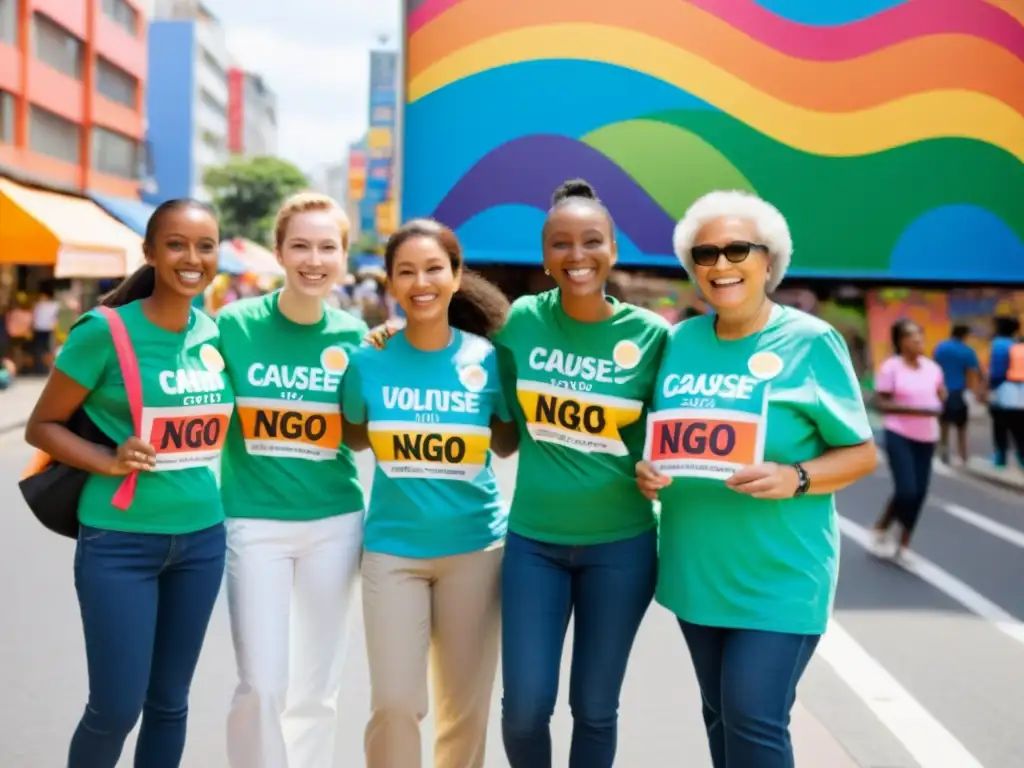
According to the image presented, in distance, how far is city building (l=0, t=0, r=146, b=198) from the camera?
26.8 m

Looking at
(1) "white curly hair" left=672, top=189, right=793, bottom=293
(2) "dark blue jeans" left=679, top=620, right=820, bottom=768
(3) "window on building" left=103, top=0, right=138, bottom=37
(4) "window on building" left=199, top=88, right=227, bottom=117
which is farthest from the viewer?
(4) "window on building" left=199, top=88, right=227, bottom=117

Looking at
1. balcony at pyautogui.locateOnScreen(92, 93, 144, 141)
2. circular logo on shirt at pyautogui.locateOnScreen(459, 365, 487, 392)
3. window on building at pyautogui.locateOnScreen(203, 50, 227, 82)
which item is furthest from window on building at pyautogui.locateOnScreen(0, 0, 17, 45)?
window on building at pyautogui.locateOnScreen(203, 50, 227, 82)

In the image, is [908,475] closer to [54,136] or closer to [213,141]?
[54,136]

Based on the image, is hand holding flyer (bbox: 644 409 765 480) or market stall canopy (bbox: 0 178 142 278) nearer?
hand holding flyer (bbox: 644 409 765 480)

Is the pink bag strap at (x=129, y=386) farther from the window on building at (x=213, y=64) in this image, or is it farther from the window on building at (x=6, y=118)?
the window on building at (x=213, y=64)

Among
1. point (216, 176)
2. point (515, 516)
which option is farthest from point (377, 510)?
point (216, 176)

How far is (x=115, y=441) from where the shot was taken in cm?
347

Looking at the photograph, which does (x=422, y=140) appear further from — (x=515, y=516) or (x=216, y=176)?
(x=216, y=176)

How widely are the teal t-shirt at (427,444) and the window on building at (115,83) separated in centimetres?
3475

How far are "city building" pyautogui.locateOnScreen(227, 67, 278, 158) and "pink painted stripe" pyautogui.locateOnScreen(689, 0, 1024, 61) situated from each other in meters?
69.7

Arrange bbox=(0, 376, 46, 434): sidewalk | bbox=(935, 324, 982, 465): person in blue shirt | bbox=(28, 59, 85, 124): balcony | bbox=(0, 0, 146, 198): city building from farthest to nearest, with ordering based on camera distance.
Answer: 1. bbox=(28, 59, 85, 124): balcony
2. bbox=(0, 0, 146, 198): city building
3. bbox=(0, 376, 46, 434): sidewalk
4. bbox=(935, 324, 982, 465): person in blue shirt

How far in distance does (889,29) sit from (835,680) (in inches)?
210

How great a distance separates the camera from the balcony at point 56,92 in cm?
2816

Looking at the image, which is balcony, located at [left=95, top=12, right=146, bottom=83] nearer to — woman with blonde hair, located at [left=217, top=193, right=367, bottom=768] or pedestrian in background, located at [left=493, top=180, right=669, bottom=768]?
woman with blonde hair, located at [left=217, top=193, right=367, bottom=768]
